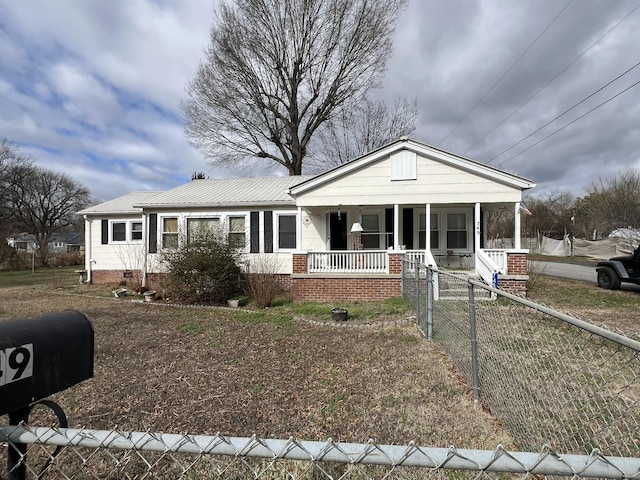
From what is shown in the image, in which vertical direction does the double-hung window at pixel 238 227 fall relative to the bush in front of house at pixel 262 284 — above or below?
above

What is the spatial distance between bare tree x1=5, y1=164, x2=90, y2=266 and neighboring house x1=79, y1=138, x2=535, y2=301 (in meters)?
39.8

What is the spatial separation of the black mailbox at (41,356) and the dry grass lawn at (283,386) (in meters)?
1.94

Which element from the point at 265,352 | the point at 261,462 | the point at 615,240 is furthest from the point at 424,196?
the point at 615,240

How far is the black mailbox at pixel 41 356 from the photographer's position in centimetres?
151

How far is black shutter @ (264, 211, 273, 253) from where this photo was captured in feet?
43.6

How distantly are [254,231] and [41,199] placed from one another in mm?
51380

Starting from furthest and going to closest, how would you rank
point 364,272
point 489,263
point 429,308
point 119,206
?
point 119,206
point 364,272
point 489,263
point 429,308

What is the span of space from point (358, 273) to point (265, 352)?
18.7 feet

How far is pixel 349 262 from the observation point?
11.2 meters

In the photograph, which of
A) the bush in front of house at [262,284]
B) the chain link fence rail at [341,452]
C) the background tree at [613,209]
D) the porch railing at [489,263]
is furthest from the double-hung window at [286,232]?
the background tree at [613,209]

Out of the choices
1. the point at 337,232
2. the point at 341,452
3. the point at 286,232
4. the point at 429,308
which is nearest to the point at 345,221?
the point at 337,232

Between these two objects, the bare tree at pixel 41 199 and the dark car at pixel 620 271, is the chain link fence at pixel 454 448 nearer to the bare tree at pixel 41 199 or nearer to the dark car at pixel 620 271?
the dark car at pixel 620 271

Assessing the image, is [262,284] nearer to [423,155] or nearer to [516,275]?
[423,155]

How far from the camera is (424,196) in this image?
36.1 ft
